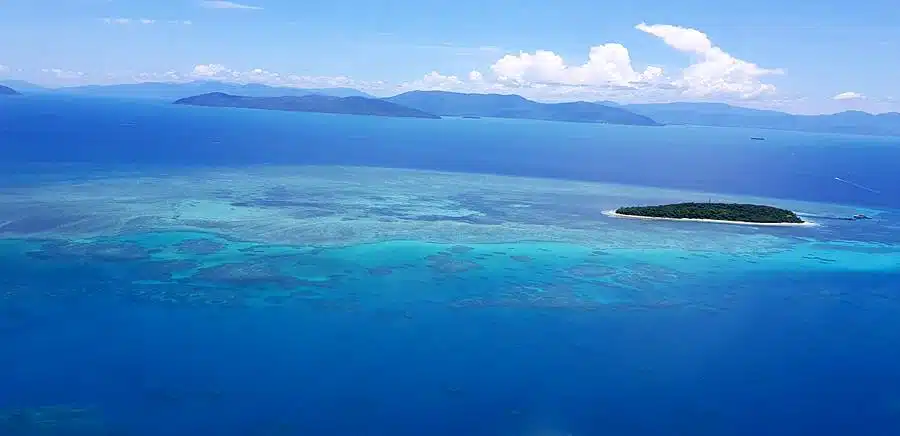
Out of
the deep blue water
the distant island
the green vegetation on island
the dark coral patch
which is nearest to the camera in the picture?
the dark coral patch

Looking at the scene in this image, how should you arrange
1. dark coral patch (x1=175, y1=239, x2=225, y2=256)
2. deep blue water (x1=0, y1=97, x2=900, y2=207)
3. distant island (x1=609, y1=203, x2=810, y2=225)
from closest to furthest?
dark coral patch (x1=175, y1=239, x2=225, y2=256) → distant island (x1=609, y1=203, x2=810, y2=225) → deep blue water (x1=0, y1=97, x2=900, y2=207)

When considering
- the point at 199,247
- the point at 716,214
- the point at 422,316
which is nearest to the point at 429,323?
the point at 422,316

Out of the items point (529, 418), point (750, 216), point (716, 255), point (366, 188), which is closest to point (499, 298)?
point (529, 418)

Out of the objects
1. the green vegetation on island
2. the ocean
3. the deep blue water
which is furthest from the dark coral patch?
the deep blue water

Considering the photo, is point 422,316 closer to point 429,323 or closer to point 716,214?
point 429,323

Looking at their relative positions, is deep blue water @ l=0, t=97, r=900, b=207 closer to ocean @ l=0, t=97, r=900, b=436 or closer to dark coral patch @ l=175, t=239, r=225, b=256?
ocean @ l=0, t=97, r=900, b=436
